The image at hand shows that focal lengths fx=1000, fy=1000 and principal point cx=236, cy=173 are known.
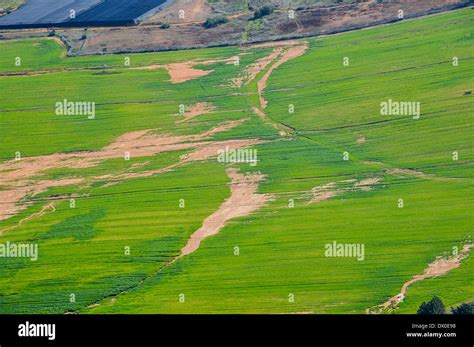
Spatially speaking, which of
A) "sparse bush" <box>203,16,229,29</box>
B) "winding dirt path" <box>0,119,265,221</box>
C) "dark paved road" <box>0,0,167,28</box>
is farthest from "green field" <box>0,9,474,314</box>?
"dark paved road" <box>0,0,167,28</box>

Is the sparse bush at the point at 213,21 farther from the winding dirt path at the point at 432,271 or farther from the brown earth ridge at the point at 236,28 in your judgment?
the winding dirt path at the point at 432,271

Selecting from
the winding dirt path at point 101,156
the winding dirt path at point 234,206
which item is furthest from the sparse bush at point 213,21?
the winding dirt path at point 234,206

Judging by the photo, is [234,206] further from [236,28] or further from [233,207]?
[236,28]

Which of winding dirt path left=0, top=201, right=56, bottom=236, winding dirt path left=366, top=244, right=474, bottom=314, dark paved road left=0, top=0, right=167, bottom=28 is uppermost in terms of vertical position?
dark paved road left=0, top=0, right=167, bottom=28

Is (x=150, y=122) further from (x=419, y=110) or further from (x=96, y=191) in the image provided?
(x=419, y=110)

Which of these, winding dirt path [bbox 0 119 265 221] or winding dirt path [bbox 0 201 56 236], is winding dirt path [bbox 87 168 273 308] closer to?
winding dirt path [bbox 0 119 265 221]

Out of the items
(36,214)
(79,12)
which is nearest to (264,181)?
(36,214)

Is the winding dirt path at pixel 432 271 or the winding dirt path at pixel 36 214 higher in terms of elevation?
the winding dirt path at pixel 36 214
